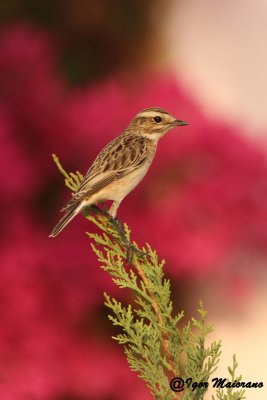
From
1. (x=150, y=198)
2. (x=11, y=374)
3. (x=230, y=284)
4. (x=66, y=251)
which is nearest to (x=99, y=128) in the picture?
(x=150, y=198)

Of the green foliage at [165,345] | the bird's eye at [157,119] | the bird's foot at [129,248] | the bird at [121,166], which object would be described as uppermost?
the bird's eye at [157,119]

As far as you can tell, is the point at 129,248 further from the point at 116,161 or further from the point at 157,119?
the point at 157,119

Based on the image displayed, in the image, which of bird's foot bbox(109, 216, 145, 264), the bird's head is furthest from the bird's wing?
bird's foot bbox(109, 216, 145, 264)

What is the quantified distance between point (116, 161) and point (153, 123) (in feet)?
1.59

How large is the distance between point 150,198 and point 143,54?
4.36 metres

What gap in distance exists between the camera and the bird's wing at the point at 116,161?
354 centimetres

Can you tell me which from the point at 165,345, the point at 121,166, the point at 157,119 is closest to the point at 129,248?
the point at 165,345

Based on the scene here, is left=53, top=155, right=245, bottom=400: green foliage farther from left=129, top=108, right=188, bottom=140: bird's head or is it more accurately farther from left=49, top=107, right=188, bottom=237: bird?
left=129, top=108, right=188, bottom=140: bird's head

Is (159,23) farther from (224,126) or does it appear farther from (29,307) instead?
(29,307)

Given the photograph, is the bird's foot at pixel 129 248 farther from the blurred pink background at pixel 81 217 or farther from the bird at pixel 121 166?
the blurred pink background at pixel 81 217

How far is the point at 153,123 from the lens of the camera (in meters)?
4.19

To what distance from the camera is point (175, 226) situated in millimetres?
7648

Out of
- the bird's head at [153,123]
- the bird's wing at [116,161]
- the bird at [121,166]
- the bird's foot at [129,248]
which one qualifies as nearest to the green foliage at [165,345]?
the bird's foot at [129,248]

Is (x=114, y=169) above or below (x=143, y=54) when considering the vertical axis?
below
